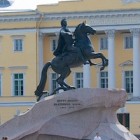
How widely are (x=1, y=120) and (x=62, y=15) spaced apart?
8681 mm

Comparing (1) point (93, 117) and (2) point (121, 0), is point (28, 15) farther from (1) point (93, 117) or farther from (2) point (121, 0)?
(1) point (93, 117)

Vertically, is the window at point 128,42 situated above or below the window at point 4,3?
below

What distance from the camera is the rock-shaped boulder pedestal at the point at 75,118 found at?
3100cm

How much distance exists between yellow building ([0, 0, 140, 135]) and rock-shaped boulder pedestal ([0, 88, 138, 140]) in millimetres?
36025

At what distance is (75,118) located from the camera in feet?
103

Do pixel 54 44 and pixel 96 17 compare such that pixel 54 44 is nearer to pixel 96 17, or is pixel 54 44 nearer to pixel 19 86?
pixel 19 86

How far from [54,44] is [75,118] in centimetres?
3984

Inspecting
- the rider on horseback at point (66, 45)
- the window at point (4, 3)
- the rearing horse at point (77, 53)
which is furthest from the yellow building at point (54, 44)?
the rearing horse at point (77, 53)

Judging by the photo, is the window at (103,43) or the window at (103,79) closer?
the window at (103,79)

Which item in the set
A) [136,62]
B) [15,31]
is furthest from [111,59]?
[15,31]

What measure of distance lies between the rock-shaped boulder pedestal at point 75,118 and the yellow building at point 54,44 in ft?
118

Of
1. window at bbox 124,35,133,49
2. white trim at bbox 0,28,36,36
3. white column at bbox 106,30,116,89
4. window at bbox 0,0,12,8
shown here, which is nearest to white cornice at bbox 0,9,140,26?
white trim at bbox 0,28,36,36

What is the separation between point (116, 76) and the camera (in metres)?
69.4

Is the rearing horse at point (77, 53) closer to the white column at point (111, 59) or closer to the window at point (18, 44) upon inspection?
the white column at point (111, 59)
